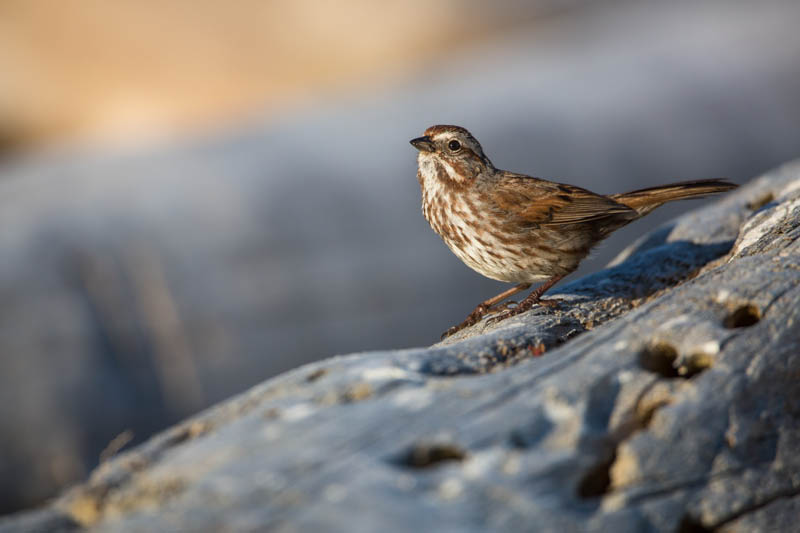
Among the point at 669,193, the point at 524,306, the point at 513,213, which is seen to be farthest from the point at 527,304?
the point at 669,193

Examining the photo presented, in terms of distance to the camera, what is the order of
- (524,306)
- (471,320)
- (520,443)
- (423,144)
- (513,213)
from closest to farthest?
1. (520,443)
2. (524,306)
3. (471,320)
4. (513,213)
5. (423,144)

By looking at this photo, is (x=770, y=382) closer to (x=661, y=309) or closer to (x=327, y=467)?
(x=661, y=309)

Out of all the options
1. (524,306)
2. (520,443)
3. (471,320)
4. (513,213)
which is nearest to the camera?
(520,443)

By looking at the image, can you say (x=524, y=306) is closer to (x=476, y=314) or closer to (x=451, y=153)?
(x=476, y=314)

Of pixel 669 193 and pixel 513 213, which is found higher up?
pixel 513 213

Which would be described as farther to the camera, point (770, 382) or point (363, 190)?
point (363, 190)

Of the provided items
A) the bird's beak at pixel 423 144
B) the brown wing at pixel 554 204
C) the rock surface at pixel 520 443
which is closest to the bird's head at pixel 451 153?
the bird's beak at pixel 423 144

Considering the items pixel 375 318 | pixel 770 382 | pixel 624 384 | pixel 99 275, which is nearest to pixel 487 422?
pixel 624 384

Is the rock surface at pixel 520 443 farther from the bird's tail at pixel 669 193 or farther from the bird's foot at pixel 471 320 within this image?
the bird's tail at pixel 669 193
